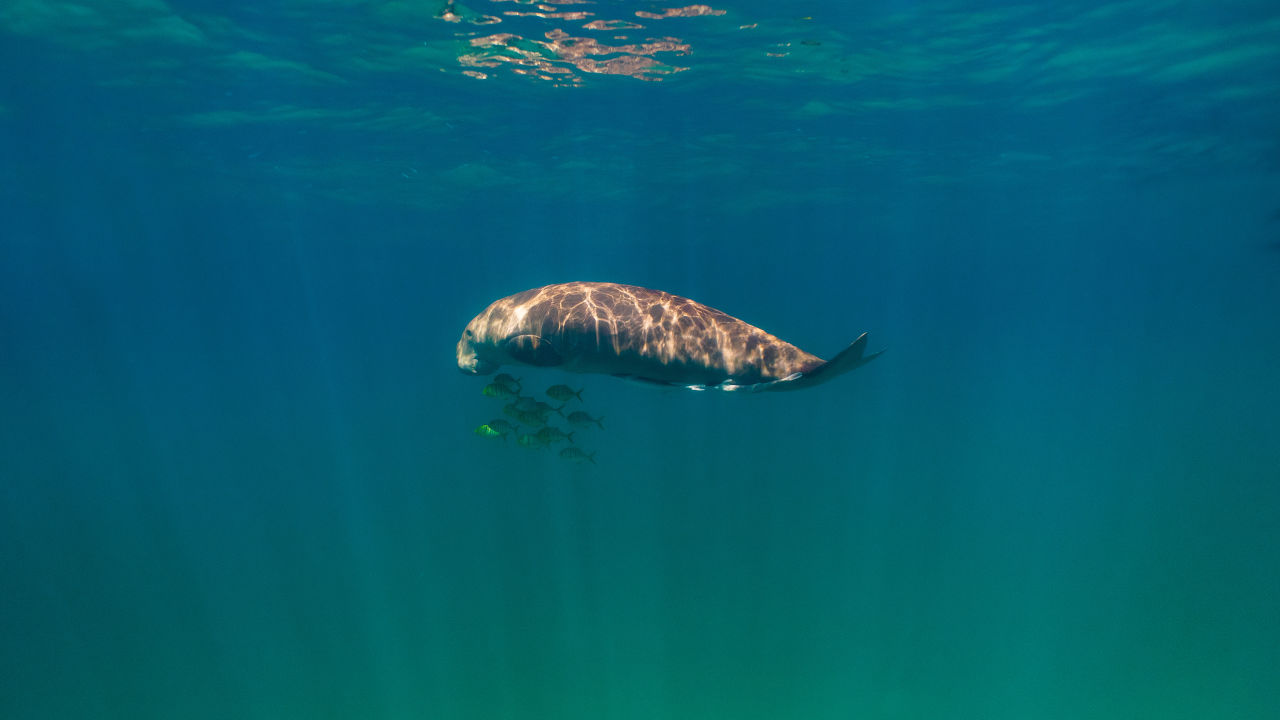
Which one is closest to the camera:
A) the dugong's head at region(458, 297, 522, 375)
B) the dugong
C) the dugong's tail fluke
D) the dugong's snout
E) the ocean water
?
the dugong's tail fluke

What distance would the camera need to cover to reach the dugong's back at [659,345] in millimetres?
4766

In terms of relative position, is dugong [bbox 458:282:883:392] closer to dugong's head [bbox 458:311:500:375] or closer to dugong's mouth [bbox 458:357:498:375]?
dugong's head [bbox 458:311:500:375]

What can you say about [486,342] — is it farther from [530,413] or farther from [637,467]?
[637,467]

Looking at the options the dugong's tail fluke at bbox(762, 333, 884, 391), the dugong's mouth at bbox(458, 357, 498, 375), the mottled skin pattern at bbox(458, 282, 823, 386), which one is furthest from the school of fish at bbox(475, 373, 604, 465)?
the dugong's tail fluke at bbox(762, 333, 884, 391)

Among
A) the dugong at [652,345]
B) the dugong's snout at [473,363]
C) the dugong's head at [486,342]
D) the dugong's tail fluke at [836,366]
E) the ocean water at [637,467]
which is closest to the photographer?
the dugong's tail fluke at [836,366]

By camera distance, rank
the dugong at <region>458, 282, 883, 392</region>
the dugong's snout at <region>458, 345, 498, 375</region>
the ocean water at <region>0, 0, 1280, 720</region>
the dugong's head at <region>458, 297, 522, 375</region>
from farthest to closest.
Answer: the ocean water at <region>0, 0, 1280, 720</region>, the dugong's snout at <region>458, 345, 498, 375</region>, the dugong's head at <region>458, 297, 522, 375</region>, the dugong at <region>458, 282, 883, 392</region>

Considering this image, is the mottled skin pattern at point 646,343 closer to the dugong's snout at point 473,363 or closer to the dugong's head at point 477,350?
the dugong's head at point 477,350

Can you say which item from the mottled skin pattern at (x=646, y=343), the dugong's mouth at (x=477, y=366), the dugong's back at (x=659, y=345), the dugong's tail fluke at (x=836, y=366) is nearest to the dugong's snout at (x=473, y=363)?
the dugong's mouth at (x=477, y=366)

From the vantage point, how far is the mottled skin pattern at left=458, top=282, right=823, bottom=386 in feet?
Result: 15.6

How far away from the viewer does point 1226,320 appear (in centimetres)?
6291

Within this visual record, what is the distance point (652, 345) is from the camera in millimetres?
4754

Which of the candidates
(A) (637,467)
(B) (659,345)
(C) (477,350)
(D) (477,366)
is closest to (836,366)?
(B) (659,345)

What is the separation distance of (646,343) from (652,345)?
0.05 meters

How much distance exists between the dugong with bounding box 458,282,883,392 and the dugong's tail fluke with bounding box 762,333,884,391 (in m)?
0.02
